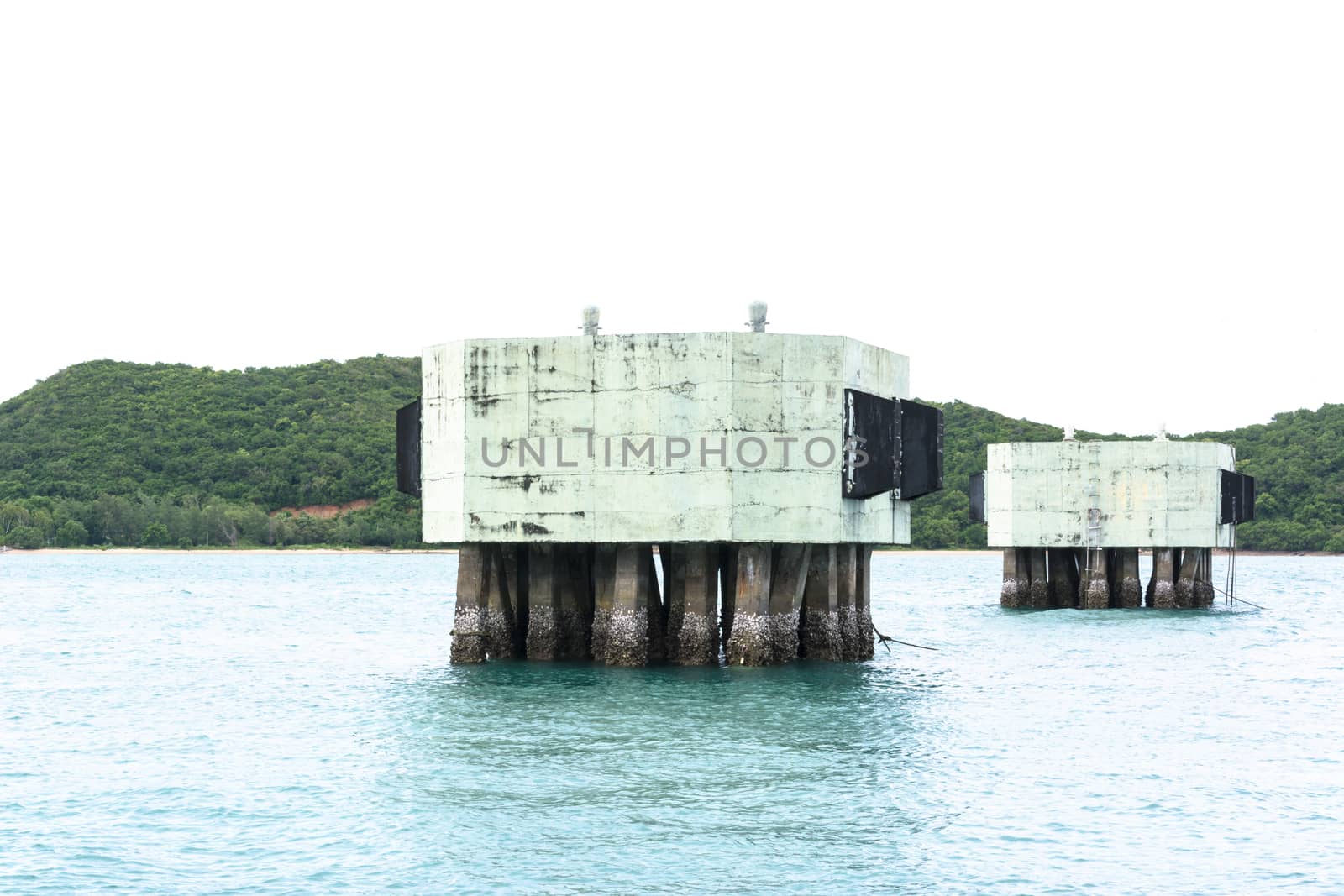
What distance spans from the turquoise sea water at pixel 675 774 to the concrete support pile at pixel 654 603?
0.79 meters

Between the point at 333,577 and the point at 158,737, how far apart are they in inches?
3252

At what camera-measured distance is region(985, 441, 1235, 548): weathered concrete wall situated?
188ft

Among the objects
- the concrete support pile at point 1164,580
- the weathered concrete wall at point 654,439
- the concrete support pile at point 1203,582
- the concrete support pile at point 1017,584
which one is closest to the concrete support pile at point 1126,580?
the concrete support pile at point 1164,580

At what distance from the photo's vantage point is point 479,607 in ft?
110

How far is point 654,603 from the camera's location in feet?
112

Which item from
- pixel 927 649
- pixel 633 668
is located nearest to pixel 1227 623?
pixel 927 649

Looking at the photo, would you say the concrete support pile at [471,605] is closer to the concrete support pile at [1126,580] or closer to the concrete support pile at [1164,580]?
the concrete support pile at [1126,580]

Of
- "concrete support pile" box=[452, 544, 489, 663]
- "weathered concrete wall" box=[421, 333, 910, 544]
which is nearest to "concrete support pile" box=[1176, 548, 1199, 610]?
"weathered concrete wall" box=[421, 333, 910, 544]

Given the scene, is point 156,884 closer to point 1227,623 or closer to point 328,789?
point 328,789

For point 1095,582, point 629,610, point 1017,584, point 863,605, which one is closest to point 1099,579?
point 1095,582

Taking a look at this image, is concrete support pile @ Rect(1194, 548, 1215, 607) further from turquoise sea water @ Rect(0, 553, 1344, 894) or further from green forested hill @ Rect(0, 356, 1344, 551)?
green forested hill @ Rect(0, 356, 1344, 551)

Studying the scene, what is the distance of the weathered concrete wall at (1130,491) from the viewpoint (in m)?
57.3

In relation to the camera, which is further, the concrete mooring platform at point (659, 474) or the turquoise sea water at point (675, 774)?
the concrete mooring platform at point (659, 474)

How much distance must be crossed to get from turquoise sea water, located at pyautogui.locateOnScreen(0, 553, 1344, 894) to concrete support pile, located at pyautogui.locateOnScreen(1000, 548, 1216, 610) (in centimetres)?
1530
